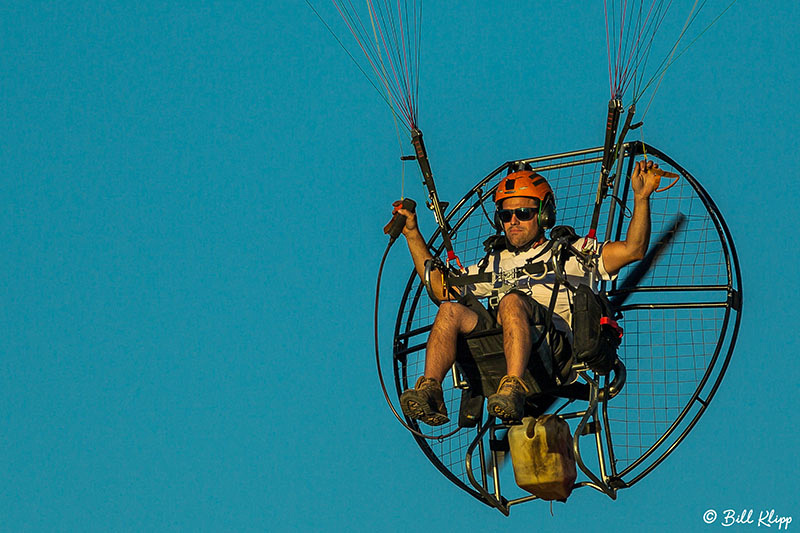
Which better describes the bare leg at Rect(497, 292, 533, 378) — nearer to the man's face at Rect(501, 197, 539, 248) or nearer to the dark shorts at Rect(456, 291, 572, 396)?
the dark shorts at Rect(456, 291, 572, 396)

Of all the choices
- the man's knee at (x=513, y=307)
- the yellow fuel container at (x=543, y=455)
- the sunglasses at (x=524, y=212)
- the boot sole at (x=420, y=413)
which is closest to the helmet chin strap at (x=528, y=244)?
the sunglasses at (x=524, y=212)

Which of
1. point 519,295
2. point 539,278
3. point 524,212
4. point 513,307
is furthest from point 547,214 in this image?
point 513,307

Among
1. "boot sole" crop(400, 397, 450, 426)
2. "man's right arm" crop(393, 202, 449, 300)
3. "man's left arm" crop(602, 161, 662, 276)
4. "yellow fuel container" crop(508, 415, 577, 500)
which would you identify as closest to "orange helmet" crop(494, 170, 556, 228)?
"man's right arm" crop(393, 202, 449, 300)

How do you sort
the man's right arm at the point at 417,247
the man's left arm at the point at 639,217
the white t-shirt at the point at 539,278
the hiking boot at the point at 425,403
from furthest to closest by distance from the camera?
1. the man's right arm at the point at 417,247
2. the white t-shirt at the point at 539,278
3. the man's left arm at the point at 639,217
4. the hiking boot at the point at 425,403

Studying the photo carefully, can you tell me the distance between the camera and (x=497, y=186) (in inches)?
375

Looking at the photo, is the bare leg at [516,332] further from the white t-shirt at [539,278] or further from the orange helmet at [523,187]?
the orange helmet at [523,187]

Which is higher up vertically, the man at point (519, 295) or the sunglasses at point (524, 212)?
the sunglasses at point (524, 212)

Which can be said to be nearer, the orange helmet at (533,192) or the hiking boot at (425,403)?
the hiking boot at (425,403)

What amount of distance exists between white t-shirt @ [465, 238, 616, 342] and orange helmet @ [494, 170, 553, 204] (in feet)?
1.09

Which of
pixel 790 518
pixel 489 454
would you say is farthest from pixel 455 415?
pixel 790 518

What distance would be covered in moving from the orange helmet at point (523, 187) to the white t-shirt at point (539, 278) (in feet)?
1.09

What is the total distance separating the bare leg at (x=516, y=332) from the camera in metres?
8.30

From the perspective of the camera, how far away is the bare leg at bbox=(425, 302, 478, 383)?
8562 mm

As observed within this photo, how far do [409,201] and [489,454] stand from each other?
1.79 meters
